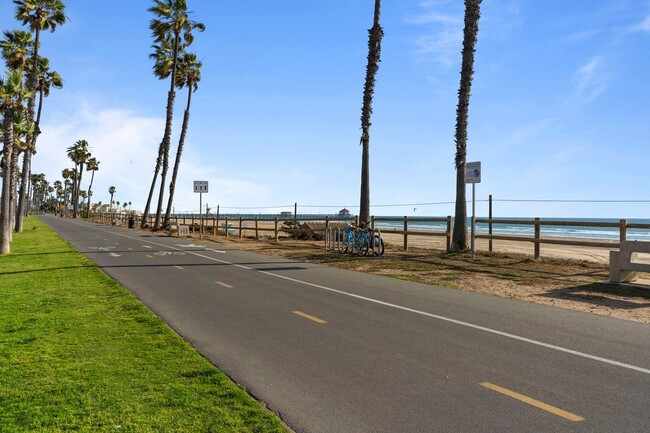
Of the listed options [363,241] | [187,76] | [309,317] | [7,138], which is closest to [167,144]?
[187,76]

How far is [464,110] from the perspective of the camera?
18875mm

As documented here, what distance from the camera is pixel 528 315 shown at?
8406 millimetres

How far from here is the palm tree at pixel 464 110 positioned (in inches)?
738

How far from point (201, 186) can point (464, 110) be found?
19.2m

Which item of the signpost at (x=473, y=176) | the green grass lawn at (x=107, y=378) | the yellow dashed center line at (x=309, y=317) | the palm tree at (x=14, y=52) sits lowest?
the green grass lawn at (x=107, y=378)

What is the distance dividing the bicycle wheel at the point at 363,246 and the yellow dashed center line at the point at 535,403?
1466 centimetres

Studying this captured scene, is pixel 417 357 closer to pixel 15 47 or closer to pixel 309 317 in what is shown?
pixel 309 317

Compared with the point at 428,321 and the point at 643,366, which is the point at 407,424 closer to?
the point at 643,366

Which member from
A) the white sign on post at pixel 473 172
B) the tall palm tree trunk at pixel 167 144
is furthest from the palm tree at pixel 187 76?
the white sign on post at pixel 473 172

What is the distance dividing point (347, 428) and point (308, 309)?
4.94 m

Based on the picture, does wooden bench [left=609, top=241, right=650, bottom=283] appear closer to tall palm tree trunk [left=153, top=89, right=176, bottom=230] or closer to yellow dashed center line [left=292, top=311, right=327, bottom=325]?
yellow dashed center line [left=292, top=311, right=327, bottom=325]

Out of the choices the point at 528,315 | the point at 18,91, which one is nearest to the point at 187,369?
the point at 528,315

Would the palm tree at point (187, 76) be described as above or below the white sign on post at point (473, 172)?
above

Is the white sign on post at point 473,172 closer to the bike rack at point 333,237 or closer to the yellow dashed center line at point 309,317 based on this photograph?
the bike rack at point 333,237
